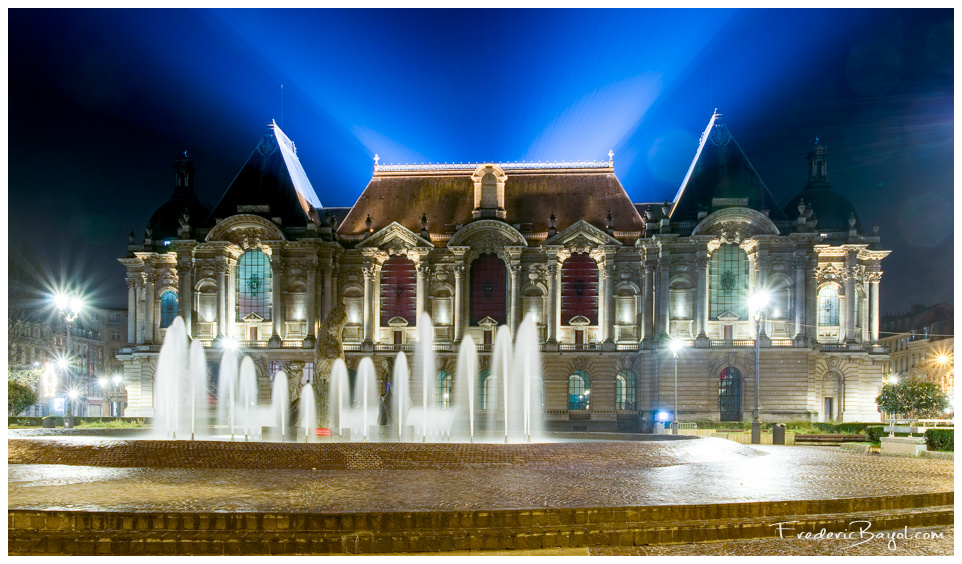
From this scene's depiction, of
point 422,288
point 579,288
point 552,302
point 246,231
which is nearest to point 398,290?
point 422,288

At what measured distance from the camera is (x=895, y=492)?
17078mm

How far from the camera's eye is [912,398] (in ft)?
152

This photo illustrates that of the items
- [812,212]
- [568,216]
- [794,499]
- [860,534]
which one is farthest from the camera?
[568,216]

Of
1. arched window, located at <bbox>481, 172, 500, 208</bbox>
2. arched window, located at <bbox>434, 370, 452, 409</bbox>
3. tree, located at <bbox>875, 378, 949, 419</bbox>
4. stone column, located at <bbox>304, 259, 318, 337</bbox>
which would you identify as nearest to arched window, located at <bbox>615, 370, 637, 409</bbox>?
arched window, located at <bbox>434, 370, 452, 409</bbox>

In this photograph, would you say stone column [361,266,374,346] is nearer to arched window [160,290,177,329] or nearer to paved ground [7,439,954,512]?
arched window [160,290,177,329]

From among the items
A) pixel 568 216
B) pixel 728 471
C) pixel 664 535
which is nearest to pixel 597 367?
pixel 568 216

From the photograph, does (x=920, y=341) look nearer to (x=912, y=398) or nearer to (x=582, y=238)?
(x=912, y=398)

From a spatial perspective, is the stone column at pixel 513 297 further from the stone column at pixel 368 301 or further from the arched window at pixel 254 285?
the arched window at pixel 254 285

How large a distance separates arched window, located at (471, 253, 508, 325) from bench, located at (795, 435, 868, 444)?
25348 millimetres

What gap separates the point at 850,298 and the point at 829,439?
22.9m

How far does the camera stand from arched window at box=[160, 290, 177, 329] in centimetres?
6009

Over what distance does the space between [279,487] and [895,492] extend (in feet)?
38.9

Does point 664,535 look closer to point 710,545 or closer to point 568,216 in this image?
point 710,545

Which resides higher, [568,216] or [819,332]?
[568,216]
